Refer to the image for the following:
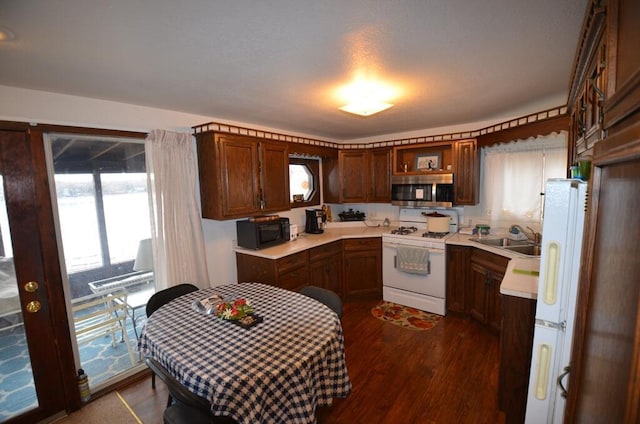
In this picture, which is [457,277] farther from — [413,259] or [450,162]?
[450,162]

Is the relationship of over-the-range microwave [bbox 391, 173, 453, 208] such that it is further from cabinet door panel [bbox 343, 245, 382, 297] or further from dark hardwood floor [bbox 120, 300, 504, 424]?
dark hardwood floor [bbox 120, 300, 504, 424]

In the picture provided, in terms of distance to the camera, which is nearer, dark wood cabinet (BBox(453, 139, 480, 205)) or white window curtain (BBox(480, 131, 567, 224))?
white window curtain (BBox(480, 131, 567, 224))

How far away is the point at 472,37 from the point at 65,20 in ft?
6.08

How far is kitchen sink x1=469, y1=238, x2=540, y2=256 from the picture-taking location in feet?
9.28

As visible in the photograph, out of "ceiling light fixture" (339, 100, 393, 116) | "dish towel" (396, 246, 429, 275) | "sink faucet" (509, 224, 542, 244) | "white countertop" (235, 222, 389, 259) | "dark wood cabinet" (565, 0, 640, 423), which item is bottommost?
"dish towel" (396, 246, 429, 275)

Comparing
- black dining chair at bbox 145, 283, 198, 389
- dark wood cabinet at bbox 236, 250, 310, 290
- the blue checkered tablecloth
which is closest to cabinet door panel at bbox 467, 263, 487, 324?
A: dark wood cabinet at bbox 236, 250, 310, 290

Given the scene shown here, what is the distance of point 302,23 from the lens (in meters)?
1.26

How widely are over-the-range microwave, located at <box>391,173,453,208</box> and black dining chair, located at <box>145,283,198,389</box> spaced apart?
277 cm

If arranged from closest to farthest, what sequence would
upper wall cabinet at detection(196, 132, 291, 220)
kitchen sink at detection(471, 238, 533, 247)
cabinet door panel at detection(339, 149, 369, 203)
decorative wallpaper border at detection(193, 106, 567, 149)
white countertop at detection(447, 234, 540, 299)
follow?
white countertop at detection(447, 234, 540, 299), decorative wallpaper border at detection(193, 106, 567, 149), upper wall cabinet at detection(196, 132, 291, 220), kitchen sink at detection(471, 238, 533, 247), cabinet door panel at detection(339, 149, 369, 203)

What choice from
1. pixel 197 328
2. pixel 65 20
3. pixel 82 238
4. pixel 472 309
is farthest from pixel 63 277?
pixel 472 309

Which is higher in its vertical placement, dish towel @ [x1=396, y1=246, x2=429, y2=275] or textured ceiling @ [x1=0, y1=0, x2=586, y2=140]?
textured ceiling @ [x1=0, y1=0, x2=586, y2=140]

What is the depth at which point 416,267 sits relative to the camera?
11.2 feet

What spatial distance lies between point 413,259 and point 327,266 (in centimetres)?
106

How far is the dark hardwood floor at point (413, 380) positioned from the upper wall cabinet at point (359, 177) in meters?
1.77
